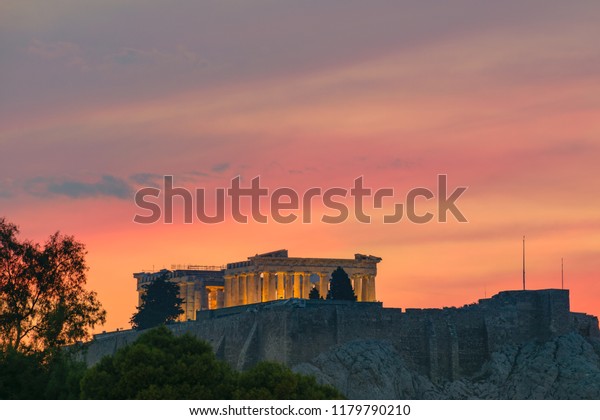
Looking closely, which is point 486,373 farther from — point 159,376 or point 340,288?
point 159,376

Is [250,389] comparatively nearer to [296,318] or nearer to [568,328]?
[296,318]

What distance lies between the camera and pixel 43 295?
112375 millimetres

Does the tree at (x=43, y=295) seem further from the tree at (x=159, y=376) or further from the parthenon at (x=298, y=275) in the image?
the parthenon at (x=298, y=275)

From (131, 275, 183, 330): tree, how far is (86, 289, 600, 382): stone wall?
104 feet

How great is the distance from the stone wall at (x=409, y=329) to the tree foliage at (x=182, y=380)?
44426 millimetres

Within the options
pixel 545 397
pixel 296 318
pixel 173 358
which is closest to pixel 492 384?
pixel 545 397

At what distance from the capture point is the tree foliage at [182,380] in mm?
86125

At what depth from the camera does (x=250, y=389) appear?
86125 millimetres

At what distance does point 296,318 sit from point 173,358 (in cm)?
4652

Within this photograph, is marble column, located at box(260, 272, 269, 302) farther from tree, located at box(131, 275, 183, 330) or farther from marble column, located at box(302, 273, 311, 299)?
tree, located at box(131, 275, 183, 330)

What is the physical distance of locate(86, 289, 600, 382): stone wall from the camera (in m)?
136
